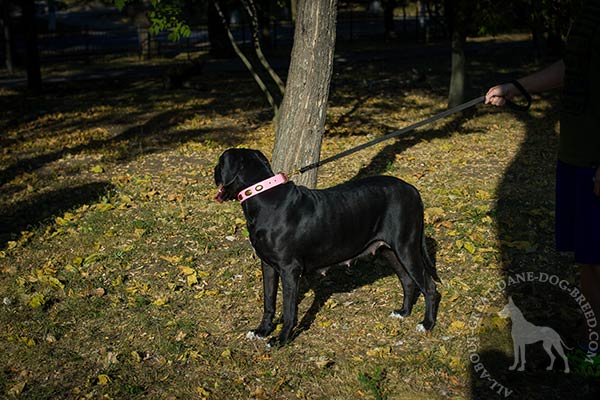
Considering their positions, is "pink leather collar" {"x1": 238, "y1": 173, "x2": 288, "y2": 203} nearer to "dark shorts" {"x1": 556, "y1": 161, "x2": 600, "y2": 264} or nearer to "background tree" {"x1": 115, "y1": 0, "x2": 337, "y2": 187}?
"dark shorts" {"x1": 556, "y1": 161, "x2": 600, "y2": 264}

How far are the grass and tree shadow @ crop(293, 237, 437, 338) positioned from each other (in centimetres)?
2

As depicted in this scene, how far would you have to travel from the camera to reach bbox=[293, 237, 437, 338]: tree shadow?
5.88 meters

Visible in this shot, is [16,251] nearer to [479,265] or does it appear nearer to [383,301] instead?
[383,301]

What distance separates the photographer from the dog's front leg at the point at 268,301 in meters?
5.11

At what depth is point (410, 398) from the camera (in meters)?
4.36

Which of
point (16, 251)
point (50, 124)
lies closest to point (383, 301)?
point (16, 251)

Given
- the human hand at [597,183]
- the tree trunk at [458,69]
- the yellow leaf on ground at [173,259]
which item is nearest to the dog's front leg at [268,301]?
the yellow leaf on ground at [173,259]

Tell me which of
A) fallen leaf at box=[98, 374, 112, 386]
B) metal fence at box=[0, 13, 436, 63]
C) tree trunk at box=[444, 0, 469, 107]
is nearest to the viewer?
fallen leaf at box=[98, 374, 112, 386]

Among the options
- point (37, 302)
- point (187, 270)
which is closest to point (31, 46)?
point (187, 270)

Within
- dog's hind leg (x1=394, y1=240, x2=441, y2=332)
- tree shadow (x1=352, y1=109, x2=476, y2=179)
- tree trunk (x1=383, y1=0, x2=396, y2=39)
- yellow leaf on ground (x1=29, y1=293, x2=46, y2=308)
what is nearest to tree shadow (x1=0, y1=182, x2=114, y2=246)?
yellow leaf on ground (x1=29, y1=293, x2=46, y2=308)

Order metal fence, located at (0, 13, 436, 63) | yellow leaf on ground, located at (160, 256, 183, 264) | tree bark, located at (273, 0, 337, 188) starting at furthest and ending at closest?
metal fence, located at (0, 13, 436, 63) < tree bark, located at (273, 0, 337, 188) < yellow leaf on ground, located at (160, 256, 183, 264)

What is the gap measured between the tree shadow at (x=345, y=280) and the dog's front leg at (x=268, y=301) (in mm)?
497

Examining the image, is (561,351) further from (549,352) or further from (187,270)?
(187,270)

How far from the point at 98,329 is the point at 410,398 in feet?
8.68
